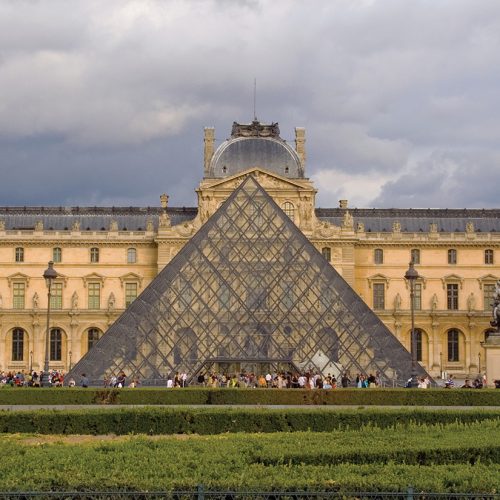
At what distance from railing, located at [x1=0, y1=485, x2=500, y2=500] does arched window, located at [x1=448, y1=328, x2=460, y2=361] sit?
53.8m

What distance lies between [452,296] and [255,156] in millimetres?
14245

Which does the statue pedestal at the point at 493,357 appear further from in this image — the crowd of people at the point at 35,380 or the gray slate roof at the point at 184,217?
the gray slate roof at the point at 184,217

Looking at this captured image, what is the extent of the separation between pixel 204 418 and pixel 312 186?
4249 cm

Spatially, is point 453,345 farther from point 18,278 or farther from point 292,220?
point 18,278

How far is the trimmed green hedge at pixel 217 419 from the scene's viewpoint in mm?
20469

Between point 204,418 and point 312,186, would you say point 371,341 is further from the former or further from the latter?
point 312,186

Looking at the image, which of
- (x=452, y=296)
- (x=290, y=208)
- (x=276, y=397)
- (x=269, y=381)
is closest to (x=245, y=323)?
(x=269, y=381)

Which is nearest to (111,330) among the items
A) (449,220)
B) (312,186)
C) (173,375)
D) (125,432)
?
(173,375)

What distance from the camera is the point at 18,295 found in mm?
63844

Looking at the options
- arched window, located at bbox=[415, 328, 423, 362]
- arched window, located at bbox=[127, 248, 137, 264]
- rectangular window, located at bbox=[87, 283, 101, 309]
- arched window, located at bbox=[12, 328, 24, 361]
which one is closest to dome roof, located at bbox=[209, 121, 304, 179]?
arched window, located at bbox=[127, 248, 137, 264]

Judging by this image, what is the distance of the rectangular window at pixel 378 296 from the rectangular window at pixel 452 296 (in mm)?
3830

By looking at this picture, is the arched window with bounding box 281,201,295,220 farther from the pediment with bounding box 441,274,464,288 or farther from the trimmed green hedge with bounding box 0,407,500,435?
the trimmed green hedge with bounding box 0,407,500,435

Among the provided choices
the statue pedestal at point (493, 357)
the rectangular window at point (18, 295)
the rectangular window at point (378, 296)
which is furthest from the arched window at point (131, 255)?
the statue pedestal at point (493, 357)

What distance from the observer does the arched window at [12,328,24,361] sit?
207ft
